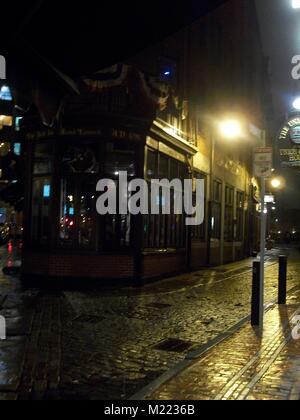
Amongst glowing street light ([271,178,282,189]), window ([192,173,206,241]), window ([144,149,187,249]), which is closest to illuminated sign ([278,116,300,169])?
window ([144,149,187,249])

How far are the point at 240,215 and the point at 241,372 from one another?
71.1ft

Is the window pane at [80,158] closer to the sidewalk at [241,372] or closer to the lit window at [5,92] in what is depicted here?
the lit window at [5,92]

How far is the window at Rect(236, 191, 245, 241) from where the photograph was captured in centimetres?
2692

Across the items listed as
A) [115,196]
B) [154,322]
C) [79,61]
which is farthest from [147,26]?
[115,196]

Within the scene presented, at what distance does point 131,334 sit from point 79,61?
4862 millimetres

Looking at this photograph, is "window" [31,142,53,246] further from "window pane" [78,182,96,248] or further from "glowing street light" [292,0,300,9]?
"glowing street light" [292,0,300,9]

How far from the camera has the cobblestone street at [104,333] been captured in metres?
6.10

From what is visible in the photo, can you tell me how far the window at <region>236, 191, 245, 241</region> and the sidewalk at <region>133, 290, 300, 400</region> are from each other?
59.8ft

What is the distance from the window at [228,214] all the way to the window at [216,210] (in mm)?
1279

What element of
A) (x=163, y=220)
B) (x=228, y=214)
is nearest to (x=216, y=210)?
(x=228, y=214)

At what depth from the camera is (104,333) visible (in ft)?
28.2

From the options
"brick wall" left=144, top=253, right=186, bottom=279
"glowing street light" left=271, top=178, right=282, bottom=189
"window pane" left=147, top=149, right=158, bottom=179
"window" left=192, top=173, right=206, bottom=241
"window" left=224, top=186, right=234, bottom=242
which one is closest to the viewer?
"brick wall" left=144, top=253, right=186, bottom=279

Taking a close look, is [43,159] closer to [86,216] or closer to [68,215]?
[68,215]

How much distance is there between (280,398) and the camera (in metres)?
5.48
